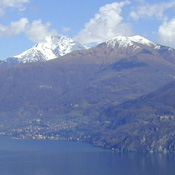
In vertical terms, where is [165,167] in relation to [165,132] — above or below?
below

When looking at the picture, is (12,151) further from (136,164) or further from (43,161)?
(136,164)

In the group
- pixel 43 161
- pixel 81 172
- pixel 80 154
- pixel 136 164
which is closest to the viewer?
pixel 81 172

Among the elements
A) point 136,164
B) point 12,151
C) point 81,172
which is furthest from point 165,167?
point 12,151

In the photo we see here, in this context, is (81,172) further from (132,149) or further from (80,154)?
(132,149)

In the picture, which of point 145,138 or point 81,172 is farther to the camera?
point 145,138

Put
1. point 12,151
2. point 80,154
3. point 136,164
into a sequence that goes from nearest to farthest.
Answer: point 136,164 < point 80,154 < point 12,151

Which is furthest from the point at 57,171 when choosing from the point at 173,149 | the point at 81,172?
the point at 173,149
